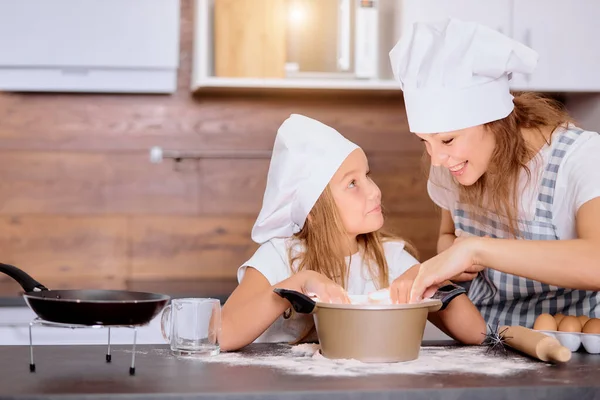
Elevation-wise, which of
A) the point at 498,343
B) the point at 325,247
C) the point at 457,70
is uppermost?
the point at 457,70

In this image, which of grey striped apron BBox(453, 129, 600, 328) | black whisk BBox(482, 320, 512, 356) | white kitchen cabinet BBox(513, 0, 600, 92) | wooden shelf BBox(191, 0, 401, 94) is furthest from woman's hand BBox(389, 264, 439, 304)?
white kitchen cabinet BBox(513, 0, 600, 92)

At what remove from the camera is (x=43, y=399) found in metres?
1.02

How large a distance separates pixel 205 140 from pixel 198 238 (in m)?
0.34

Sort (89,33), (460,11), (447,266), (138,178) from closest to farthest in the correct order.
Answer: (447,266), (89,33), (460,11), (138,178)

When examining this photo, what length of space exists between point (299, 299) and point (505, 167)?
1.88ft

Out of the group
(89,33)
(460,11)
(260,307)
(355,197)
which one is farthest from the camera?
(460,11)

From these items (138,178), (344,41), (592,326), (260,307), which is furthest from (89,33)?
(592,326)

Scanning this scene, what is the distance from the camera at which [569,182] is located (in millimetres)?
1598

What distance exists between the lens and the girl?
5.57 ft

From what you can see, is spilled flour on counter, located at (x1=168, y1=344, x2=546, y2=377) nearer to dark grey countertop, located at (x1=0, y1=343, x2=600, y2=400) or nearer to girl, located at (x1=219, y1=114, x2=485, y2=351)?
dark grey countertop, located at (x1=0, y1=343, x2=600, y2=400)

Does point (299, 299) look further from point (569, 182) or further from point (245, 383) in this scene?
point (569, 182)

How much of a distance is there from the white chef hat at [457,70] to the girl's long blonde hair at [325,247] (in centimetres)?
28

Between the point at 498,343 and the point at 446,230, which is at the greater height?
the point at 446,230

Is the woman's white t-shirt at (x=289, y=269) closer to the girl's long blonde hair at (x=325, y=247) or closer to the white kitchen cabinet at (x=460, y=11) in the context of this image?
the girl's long blonde hair at (x=325, y=247)
